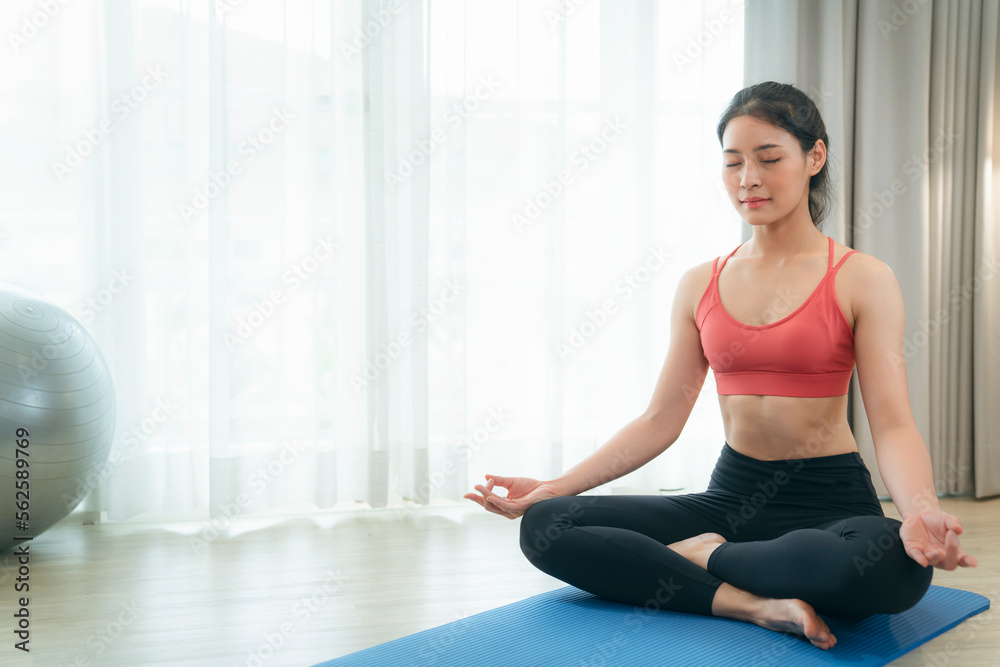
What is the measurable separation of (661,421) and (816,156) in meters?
0.61

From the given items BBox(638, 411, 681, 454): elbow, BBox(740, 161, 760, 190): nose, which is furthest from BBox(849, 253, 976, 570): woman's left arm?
BBox(638, 411, 681, 454): elbow

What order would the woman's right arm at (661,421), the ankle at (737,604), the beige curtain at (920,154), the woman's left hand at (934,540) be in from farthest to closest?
the beige curtain at (920,154) → the woman's right arm at (661,421) → the ankle at (737,604) → the woman's left hand at (934,540)

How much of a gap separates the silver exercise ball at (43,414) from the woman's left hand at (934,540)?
1831mm

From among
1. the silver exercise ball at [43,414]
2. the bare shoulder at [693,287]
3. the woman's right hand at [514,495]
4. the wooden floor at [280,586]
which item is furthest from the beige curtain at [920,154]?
the silver exercise ball at [43,414]

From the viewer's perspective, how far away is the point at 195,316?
2.41 m

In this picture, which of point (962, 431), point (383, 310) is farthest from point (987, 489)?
point (383, 310)

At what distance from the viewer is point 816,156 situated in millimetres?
1559

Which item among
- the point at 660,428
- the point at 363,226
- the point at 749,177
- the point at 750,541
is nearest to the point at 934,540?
the point at 750,541

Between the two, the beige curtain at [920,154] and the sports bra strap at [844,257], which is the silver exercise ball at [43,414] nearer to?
the sports bra strap at [844,257]

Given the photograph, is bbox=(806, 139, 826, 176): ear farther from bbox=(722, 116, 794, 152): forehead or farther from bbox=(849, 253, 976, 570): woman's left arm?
bbox=(849, 253, 976, 570): woman's left arm

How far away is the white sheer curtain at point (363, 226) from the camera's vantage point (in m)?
2.34

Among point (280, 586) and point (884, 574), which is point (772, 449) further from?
point (280, 586)

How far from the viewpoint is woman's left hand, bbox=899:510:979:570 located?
1.15m

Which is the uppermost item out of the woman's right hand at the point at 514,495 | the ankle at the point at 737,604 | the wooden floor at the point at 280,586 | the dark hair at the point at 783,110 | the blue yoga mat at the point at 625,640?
the dark hair at the point at 783,110
